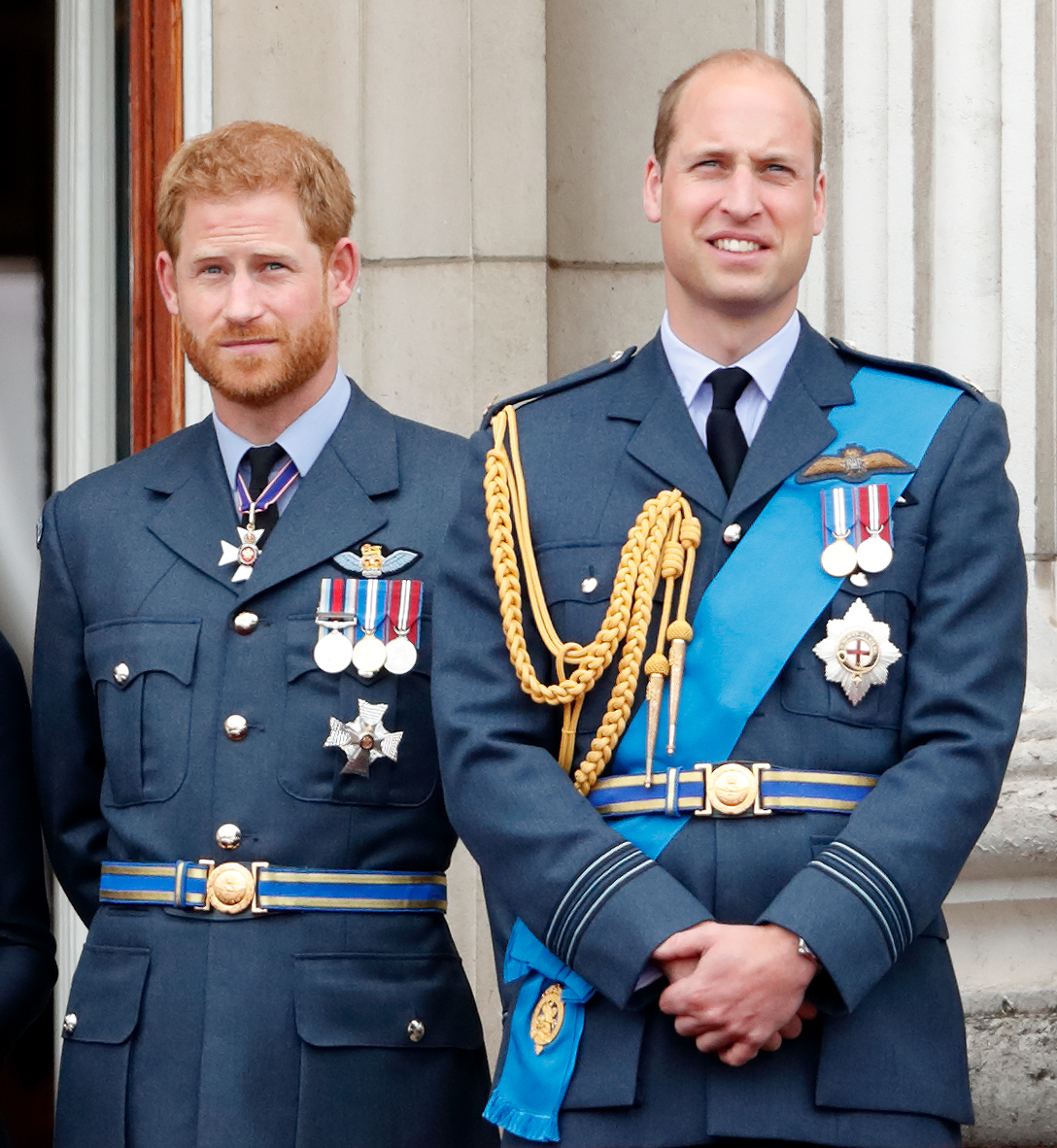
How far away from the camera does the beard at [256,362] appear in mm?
2939

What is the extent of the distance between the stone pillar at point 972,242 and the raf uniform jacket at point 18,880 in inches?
64.6

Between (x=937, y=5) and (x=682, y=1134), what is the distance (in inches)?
95.1

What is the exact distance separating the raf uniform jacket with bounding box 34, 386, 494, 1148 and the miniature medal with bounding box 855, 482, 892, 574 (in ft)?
2.43

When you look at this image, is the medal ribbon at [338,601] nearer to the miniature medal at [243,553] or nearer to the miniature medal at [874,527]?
the miniature medal at [243,553]

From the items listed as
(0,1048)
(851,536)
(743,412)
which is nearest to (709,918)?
(851,536)

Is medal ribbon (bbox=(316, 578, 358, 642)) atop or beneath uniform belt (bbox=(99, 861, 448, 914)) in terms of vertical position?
atop

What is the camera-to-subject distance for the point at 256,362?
2.94 meters

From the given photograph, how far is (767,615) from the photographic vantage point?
7.89 feet

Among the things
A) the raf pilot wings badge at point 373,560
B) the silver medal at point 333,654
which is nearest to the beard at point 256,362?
the raf pilot wings badge at point 373,560

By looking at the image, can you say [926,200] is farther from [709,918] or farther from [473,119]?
[709,918]

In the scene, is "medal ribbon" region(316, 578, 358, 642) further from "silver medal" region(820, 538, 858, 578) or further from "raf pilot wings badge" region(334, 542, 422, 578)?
"silver medal" region(820, 538, 858, 578)

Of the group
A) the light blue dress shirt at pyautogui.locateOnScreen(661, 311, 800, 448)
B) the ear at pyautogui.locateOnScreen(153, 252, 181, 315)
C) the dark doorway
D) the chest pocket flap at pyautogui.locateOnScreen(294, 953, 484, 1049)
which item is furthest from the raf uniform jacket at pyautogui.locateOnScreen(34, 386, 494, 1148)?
the dark doorway

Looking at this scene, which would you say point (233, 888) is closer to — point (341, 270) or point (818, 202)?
point (341, 270)

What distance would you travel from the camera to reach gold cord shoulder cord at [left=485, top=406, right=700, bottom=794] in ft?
7.95
